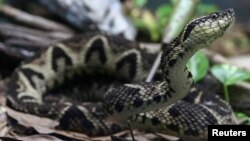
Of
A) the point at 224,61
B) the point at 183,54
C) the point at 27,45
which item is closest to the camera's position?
the point at 183,54

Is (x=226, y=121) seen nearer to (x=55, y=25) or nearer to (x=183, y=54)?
(x=183, y=54)

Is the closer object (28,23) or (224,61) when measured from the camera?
(224,61)

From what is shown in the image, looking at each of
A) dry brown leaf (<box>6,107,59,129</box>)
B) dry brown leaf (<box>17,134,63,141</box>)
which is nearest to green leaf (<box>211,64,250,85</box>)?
dry brown leaf (<box>6,107,59,129</box>)

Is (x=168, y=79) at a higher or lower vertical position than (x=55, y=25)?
lower

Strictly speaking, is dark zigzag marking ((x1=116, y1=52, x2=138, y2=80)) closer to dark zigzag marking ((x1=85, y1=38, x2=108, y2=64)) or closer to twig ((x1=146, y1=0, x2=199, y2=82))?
dark zigzag marking ((x1=85, y1=38, x2=108, y2=64))

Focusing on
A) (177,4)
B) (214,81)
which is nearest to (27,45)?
(177,4)

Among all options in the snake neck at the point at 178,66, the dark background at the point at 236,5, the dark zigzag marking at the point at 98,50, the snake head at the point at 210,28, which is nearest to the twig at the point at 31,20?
the dark zigzag marking at the point at 98,50

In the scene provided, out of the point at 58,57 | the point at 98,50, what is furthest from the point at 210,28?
the point at 58,57
